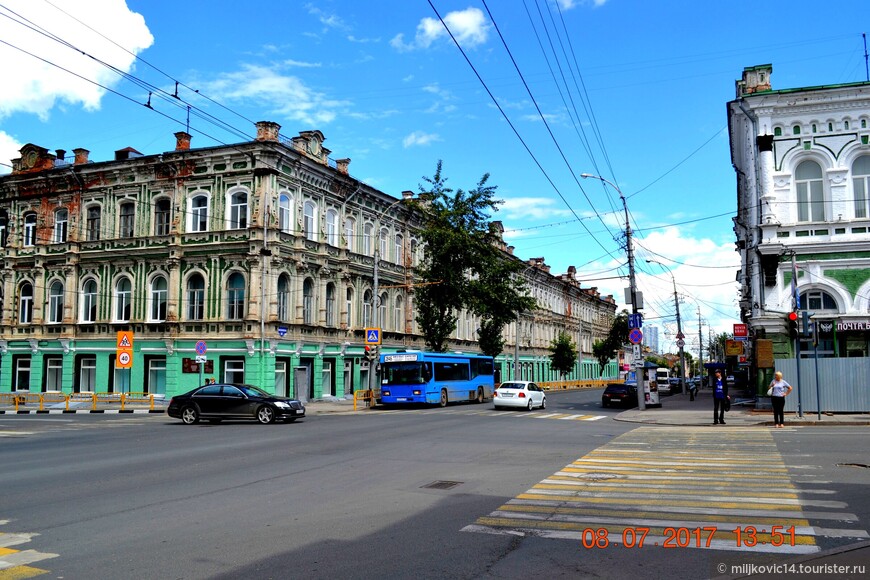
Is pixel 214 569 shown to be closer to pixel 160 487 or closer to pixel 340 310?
pixel 160 487

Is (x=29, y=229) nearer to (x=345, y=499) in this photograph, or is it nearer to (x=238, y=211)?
(x=238, y=211)

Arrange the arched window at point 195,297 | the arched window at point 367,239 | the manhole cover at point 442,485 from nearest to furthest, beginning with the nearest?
1. the manhole cover at point 442,485
2. the arched window at point 195,297
3. the arched window at point 367,239

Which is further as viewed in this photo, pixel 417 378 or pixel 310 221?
pixel 310 221

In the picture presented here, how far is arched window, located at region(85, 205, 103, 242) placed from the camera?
131 ft

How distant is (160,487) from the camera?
36.3 ft

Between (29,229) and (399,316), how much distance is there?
2364 cm

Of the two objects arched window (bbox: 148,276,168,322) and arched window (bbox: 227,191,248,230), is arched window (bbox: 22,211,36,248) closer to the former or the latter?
arched window (bbox: 148,276,168,322)

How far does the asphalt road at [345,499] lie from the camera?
666 cm

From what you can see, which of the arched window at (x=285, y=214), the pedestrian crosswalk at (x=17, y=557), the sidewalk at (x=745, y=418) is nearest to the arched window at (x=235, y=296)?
the arched window at (x=285, y=214)

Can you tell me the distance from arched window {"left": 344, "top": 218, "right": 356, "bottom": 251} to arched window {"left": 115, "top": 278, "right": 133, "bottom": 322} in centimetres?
1243

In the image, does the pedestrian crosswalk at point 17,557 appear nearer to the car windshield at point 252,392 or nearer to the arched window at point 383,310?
the car windshield at point 252,392

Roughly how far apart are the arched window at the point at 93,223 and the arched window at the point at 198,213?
21.3ft

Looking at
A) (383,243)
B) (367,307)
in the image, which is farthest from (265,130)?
(367,307)

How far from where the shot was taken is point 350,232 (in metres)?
42.6
